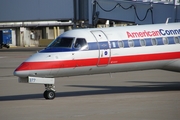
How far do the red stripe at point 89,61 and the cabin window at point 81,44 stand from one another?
1.62 feet

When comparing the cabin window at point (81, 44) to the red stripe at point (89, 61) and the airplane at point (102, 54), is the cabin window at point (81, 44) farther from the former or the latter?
the red stripe at point (89, 61)

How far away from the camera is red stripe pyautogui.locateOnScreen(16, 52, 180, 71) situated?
68.6 feet

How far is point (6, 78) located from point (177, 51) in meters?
12.3

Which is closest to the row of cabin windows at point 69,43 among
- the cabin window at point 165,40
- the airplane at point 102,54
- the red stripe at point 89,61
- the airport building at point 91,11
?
the airplane at point 102,54

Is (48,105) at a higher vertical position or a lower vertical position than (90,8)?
lower

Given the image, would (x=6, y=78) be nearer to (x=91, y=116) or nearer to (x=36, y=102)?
(x=36, y=102)

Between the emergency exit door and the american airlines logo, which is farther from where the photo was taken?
the american airlines logo

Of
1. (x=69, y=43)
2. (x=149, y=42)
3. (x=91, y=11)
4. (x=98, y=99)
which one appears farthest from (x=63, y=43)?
(x=91, y=11)

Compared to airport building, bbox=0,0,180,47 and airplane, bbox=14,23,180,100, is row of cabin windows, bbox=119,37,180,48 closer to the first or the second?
airplane, bbox=14,23,180,100

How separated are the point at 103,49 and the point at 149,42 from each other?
227 centimetres

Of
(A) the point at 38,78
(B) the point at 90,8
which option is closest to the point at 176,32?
(A) the point at 38,78

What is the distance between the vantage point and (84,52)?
71.7ft

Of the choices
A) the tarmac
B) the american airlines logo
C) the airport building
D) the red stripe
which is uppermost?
the airport building

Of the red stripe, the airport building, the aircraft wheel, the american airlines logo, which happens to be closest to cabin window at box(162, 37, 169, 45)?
the american airlines logo
